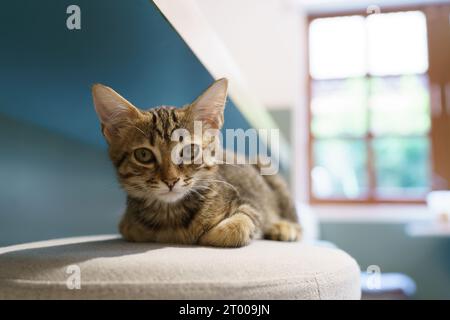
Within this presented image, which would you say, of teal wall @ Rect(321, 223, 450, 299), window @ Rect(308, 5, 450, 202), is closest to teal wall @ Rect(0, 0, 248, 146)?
teal wall @ Rect(321, 223, 450, 299)

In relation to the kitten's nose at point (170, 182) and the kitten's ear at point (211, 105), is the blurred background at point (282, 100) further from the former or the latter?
the kitten's nose at point (170, 182)

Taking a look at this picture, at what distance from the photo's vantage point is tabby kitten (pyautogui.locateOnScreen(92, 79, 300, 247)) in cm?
66

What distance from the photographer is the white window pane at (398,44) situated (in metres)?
2.72

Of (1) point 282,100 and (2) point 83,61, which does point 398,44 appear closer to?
(1) point 282,100

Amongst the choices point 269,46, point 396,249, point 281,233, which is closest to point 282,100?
point 269,46

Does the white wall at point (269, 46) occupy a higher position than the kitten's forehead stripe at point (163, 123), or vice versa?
the white wall at point (269, 46)

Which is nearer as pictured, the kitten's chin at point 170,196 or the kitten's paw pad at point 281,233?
the kitten's chin at point 170,196

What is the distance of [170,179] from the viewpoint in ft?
2.14

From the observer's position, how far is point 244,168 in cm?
101

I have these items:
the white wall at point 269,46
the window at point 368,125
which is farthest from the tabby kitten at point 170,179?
the window at point 368,125

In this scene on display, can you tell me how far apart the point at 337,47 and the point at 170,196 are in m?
2.56

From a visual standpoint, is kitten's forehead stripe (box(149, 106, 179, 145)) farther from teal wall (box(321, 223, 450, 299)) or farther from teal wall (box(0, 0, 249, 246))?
teal wall (box(321, 223, 450, 299))
